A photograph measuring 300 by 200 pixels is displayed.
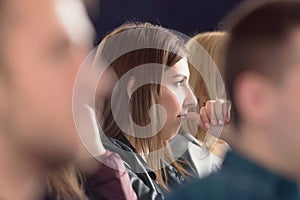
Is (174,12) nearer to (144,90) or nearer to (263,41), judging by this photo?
(144,90)

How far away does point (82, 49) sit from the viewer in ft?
1.10

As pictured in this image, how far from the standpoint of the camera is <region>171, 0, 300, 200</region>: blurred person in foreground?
1.47 feet

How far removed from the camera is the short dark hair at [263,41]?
0.46m

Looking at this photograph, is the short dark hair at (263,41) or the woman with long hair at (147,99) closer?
the short dark hair at (263,41)

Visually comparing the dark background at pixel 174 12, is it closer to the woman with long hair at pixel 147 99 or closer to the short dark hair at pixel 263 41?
the woman with long hair at pixel 147 99

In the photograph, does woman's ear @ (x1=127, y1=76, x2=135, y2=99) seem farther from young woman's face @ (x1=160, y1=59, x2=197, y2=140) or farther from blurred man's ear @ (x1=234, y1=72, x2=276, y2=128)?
blurred man's ear @ (x1=234, y1=72, x2=276, y2=128)

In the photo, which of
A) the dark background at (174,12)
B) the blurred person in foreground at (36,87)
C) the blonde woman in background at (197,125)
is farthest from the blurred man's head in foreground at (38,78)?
the dark background at (174,12)

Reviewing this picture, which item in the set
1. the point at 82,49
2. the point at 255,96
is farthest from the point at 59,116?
the point at 255,96

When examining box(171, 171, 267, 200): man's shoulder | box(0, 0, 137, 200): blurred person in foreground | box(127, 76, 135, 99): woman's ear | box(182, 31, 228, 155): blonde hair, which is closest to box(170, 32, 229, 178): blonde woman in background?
box(182, 31, 228, 155): blonde hair

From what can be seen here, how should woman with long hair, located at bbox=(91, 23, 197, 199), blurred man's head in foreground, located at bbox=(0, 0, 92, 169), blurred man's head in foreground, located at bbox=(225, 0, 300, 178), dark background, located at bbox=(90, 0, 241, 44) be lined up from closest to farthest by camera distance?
1. blurred man's head in foreground, located at bbox=(0, 0, 92, 169)
2. blurred man's head in foreground, located at bbox=(225, 0, 300, 178)
3. woman with long hair, located at bbox=(91, 23, 197, 199)
4. dark background, located at bbox=(90, 0, 241, 44)

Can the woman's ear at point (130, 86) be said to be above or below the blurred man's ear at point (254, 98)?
below

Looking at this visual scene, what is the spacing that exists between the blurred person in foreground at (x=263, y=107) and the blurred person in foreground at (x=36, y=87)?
176 millimetres

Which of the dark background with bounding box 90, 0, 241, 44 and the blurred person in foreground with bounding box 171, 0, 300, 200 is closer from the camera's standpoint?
the blurred person in foreground with bounding box 171, 0, 300, 200

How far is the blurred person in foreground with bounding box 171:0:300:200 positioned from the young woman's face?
1.01ft
